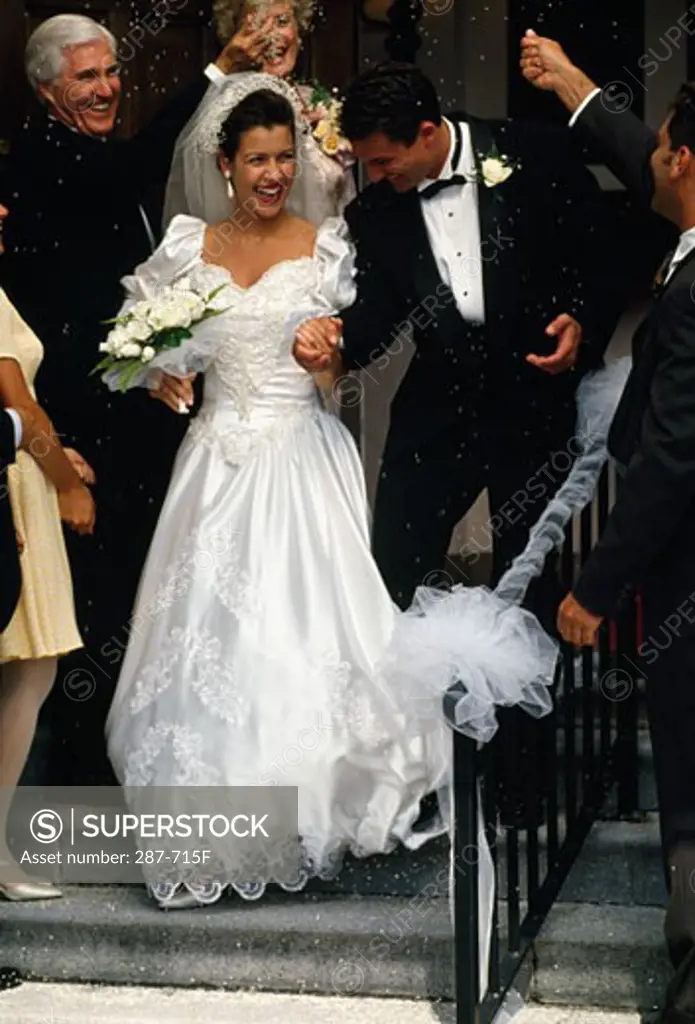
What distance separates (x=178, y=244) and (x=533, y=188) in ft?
3.20

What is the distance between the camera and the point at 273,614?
18.5ft

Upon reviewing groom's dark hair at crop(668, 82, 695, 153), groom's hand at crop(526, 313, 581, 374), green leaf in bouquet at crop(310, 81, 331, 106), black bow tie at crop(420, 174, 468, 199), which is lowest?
groom's hand at crop(526, 313, 581, 374)

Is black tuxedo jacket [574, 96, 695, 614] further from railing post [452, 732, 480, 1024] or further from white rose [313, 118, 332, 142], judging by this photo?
white rose [313, 118, 332, 142]

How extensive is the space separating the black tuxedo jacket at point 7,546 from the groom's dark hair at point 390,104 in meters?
1.21

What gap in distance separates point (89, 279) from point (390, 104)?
3.57 ft

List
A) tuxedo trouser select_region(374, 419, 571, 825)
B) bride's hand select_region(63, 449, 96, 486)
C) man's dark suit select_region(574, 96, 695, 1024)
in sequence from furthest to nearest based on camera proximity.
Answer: bride's hand select_region(63, 449, 96, 486)
tuxedo trouser select_region(374, 419, 571, 825)
man's dark suit select_region(574, 96, 695, 1024)

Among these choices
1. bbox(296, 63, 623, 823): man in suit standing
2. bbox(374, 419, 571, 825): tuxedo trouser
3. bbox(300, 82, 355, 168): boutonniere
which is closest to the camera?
bbox(296, 63, 623, 823): man in suit standing

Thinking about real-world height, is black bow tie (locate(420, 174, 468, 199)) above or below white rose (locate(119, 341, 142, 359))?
above

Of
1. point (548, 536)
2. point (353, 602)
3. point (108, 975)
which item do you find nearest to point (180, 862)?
point (108, 975)

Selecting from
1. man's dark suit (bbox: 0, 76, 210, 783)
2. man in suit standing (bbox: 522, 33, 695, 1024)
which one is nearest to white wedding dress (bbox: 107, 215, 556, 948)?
man's dark suit (bbox: 0, 76, 210, 783)

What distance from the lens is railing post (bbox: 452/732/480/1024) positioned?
4.84 meters

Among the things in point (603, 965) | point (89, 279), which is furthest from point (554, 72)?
point (603, 965)

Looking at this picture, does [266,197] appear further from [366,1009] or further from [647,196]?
[366,1009]

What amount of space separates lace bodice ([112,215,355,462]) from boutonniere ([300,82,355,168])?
307 millimetres
